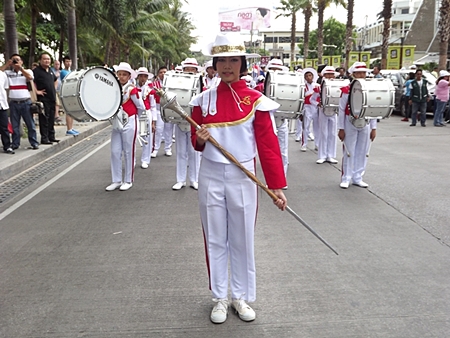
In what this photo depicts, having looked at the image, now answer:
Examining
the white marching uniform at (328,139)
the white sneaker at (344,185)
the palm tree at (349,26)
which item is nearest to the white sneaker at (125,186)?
the white sneaker at (344,185)

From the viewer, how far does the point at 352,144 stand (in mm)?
8797

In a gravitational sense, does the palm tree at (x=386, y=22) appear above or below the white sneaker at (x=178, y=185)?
above

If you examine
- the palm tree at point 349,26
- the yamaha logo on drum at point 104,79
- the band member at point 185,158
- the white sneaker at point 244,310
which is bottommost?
the white sneaker at point 244,310

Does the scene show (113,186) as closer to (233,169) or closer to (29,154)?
(29,154)

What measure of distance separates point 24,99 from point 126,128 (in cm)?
424

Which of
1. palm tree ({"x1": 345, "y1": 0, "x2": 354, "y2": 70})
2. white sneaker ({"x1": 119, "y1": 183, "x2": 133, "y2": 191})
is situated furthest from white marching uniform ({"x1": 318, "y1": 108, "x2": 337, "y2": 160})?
palm tree ({"x1": 345, "y1": 0, "x2": 354, "y2": 70})

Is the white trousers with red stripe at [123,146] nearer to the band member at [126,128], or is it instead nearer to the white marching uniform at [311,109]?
the band member at [126,128]

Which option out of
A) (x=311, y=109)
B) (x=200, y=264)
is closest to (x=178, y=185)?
(x=200, y=264)

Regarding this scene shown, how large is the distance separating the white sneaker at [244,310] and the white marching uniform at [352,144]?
5.09 m

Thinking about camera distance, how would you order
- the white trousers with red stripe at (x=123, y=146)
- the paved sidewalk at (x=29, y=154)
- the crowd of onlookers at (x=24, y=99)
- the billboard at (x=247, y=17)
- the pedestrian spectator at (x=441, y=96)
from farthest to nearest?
the billboard at (x=247, y=17)
the pedestrian spectator at (x=441, y=96)
the crowd of onlookers at (x=24, y=99)
the paved sidewalk at (x=29, y=154)
the white trousers with red stripe at (x=123, y=146)

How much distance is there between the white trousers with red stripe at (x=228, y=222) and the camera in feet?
12.5

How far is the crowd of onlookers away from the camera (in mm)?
11133

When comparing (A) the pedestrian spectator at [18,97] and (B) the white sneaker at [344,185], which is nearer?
(B) the white sneaker at [344,185]

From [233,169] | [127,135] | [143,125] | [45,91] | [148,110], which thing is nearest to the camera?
[233,169]
